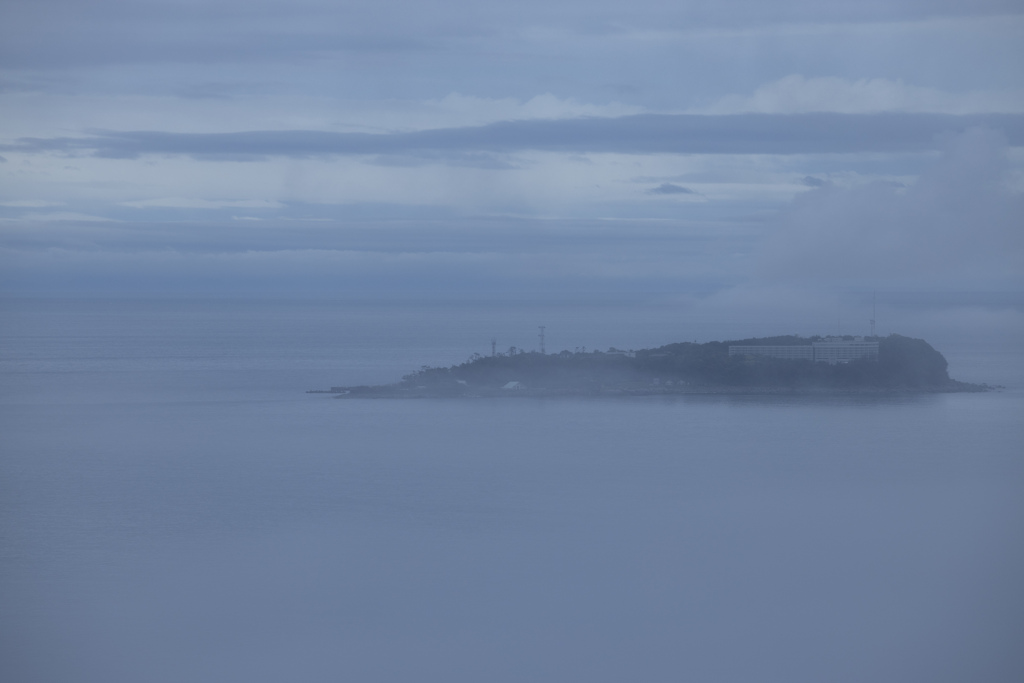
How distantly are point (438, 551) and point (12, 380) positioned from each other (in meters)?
15.5

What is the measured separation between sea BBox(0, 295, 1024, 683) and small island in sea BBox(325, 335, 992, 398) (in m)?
2.86

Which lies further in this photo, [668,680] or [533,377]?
[533,377]

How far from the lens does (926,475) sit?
33.2 feet

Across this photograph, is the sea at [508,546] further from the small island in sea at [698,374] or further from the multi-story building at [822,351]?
the multi-story building at [822,351]

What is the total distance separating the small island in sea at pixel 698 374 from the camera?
1761cm

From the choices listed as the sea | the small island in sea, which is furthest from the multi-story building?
the sea

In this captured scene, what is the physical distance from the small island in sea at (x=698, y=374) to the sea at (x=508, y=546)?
286 centimetres

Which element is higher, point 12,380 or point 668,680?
point 12,380

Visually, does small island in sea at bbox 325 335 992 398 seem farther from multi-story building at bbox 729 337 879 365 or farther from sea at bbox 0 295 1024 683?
sea at bbox 0 295 1024 683

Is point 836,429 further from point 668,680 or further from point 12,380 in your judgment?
point 12,380

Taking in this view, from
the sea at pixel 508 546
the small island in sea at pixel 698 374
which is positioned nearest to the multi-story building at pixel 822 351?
the small island in sea at pixel 698 374

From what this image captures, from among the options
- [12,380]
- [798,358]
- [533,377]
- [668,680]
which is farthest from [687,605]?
[12,380]

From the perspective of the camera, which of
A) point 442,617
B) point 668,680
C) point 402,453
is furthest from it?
point 402,453

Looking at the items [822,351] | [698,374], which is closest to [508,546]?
[698,374]
